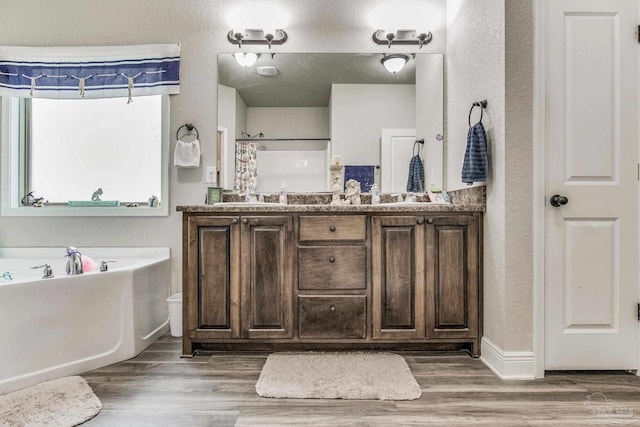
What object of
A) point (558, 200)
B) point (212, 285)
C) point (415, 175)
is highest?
point (415, 175)

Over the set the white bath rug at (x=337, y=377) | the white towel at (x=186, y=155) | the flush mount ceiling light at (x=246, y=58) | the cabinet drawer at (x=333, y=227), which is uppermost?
the flush mount ceiling light at (x=246, y=58)

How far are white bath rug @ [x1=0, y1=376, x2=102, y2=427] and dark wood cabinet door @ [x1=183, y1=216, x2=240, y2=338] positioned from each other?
0.59 m

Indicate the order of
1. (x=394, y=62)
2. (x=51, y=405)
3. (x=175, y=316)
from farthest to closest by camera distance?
(x=394, y=62) → (x=175, y=316) → (x=51, y=405)

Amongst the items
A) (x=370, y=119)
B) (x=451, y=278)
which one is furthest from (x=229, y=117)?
(x=451, y=278)

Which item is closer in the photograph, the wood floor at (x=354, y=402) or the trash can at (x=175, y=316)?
the wood floor at (x=354, y=402)

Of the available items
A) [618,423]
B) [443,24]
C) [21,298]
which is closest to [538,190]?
[618,423]

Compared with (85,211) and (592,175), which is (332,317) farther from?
(85,211)

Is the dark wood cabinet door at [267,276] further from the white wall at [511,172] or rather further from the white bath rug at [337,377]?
the white wall at [511,172]

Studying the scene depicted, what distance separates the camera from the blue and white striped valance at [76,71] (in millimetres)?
2723

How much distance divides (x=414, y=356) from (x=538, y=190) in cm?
117

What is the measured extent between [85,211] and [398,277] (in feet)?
8.00

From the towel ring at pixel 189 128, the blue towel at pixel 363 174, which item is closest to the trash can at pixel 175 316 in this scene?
the towel ring at pixel 189 128

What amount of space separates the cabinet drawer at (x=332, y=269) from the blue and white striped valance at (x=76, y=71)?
1.73 metres

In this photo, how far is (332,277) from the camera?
2.07 meters
